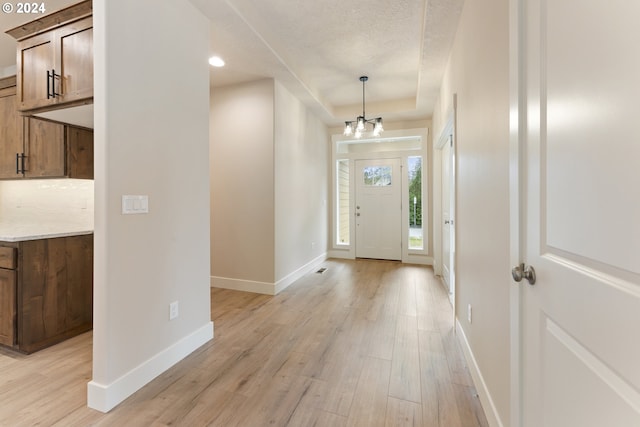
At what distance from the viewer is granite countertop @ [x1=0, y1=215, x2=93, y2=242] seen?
2.32 metres

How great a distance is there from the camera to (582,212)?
0.71 meters

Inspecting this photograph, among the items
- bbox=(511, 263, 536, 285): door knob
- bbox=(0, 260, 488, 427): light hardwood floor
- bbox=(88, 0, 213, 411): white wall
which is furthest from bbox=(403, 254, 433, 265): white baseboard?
bbox=(511, 263, 536, 285): door knob

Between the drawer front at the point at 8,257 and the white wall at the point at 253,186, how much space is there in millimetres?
1933

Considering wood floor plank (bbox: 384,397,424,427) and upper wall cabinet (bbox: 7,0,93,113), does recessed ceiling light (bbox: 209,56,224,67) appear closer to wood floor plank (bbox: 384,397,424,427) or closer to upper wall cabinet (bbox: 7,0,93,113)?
upper wall cabinet (bbox: 7,0,93,113)

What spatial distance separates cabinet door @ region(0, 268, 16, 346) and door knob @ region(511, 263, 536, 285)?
321cm

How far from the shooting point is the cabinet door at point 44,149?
2.60m

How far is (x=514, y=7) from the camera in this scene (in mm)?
1057

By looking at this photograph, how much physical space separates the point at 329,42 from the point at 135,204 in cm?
252

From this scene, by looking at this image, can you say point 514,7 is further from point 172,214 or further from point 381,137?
point 381,137

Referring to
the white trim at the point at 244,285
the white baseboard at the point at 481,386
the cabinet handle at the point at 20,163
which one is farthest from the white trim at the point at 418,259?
the cabinet handle at the point at 20,163

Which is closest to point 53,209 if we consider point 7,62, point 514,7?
point 7,62

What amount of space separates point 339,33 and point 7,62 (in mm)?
3988

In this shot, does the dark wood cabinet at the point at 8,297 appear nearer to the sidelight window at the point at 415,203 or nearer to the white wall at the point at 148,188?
the white wall at the point at 148,188

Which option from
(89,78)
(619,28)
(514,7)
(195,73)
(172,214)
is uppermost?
(195,73)
